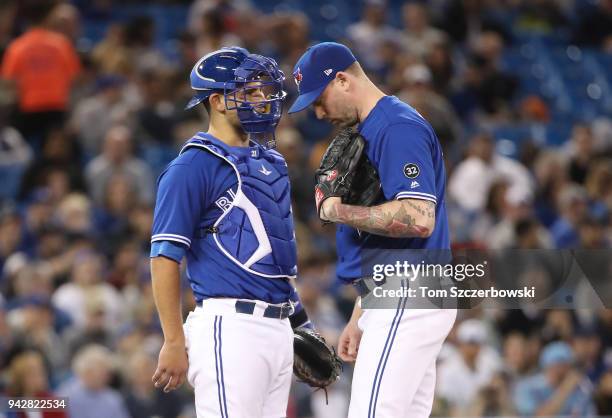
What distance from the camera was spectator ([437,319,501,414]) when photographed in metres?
8.32

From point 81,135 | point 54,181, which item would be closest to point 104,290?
point 54,181

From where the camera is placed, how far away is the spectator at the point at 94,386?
722 cm

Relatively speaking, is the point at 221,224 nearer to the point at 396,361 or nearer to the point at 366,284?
the point at 366,284

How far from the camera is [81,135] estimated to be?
10250 millimetres

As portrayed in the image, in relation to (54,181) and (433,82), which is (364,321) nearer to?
(54,181)

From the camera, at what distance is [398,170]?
4324 millimetres

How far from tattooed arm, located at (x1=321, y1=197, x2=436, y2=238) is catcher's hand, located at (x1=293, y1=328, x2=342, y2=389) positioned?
24.6 inches

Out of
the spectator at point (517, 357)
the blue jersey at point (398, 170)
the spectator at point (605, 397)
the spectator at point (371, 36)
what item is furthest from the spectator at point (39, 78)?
the blue jersey at point (398, 170)

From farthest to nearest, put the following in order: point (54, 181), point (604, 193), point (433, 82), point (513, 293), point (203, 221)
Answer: point (433, 82) < point (604, 193) < point (54, 181) < point (513, 293) < point (203, 221)

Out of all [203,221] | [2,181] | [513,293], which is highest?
[203,221]

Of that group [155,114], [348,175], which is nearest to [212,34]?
[155,114]

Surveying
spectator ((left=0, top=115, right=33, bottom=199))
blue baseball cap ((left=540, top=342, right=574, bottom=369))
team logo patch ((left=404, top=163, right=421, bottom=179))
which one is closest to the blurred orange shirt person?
spectator ((left=0, top=115, right=33, bottom=199))

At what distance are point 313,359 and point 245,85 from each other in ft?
3.85

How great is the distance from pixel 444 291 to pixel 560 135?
8.13 metres
